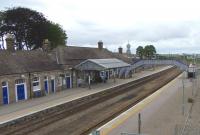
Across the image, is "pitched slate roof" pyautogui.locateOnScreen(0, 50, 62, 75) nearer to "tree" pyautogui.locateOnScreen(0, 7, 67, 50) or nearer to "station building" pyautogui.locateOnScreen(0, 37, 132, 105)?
"station building" pyautogui.locateOnScreen(0, 37, 132, 105)

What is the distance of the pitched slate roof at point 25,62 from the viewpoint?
1176 inches

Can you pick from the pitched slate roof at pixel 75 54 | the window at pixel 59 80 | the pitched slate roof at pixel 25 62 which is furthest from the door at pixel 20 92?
the pitched slate roof at pixel 75 54

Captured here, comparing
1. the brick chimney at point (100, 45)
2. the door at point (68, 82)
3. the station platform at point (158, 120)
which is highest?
the brick chimney at point (100, 45)

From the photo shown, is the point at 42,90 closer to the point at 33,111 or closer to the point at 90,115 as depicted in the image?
the point at 33,111

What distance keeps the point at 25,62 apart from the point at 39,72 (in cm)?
191

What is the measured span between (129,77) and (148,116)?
35.6m

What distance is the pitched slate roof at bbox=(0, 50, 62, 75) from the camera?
2986 centimetres

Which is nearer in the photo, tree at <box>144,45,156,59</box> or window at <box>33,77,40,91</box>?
window at <box>33,77,40,91</box>

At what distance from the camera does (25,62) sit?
1305 inches

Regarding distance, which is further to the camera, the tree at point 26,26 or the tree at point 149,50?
the tree at point 149,50

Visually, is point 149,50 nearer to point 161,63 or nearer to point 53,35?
point 53,35

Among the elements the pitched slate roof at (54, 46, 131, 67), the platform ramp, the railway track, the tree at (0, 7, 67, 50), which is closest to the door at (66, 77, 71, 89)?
the pitched slate roof at (54, 46, 131, 67)

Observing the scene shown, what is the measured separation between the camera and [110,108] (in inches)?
996

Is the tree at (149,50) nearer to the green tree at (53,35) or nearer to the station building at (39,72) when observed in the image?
the green tree at (53,35)
